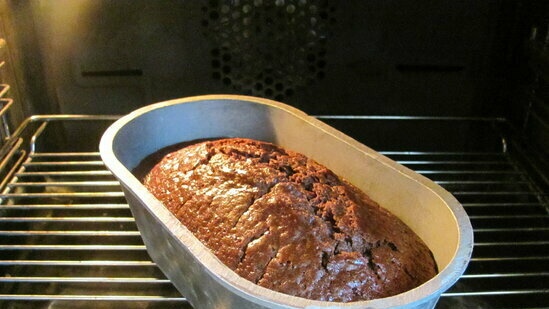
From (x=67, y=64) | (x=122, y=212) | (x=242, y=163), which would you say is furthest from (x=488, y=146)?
(x=67, y=64)

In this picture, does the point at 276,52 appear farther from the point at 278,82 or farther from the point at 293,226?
the point at 293,226

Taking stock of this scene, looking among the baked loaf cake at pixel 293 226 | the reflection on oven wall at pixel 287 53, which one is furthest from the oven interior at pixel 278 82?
the baked loaf cake at pixel 293 226

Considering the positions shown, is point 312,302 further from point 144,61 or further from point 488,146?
point 488,146

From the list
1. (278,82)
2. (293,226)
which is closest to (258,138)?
(278,82)

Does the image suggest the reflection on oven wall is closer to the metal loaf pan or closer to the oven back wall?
the oven back wall

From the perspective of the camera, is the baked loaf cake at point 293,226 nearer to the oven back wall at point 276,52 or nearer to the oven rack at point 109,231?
the oven rack at point 109,231
